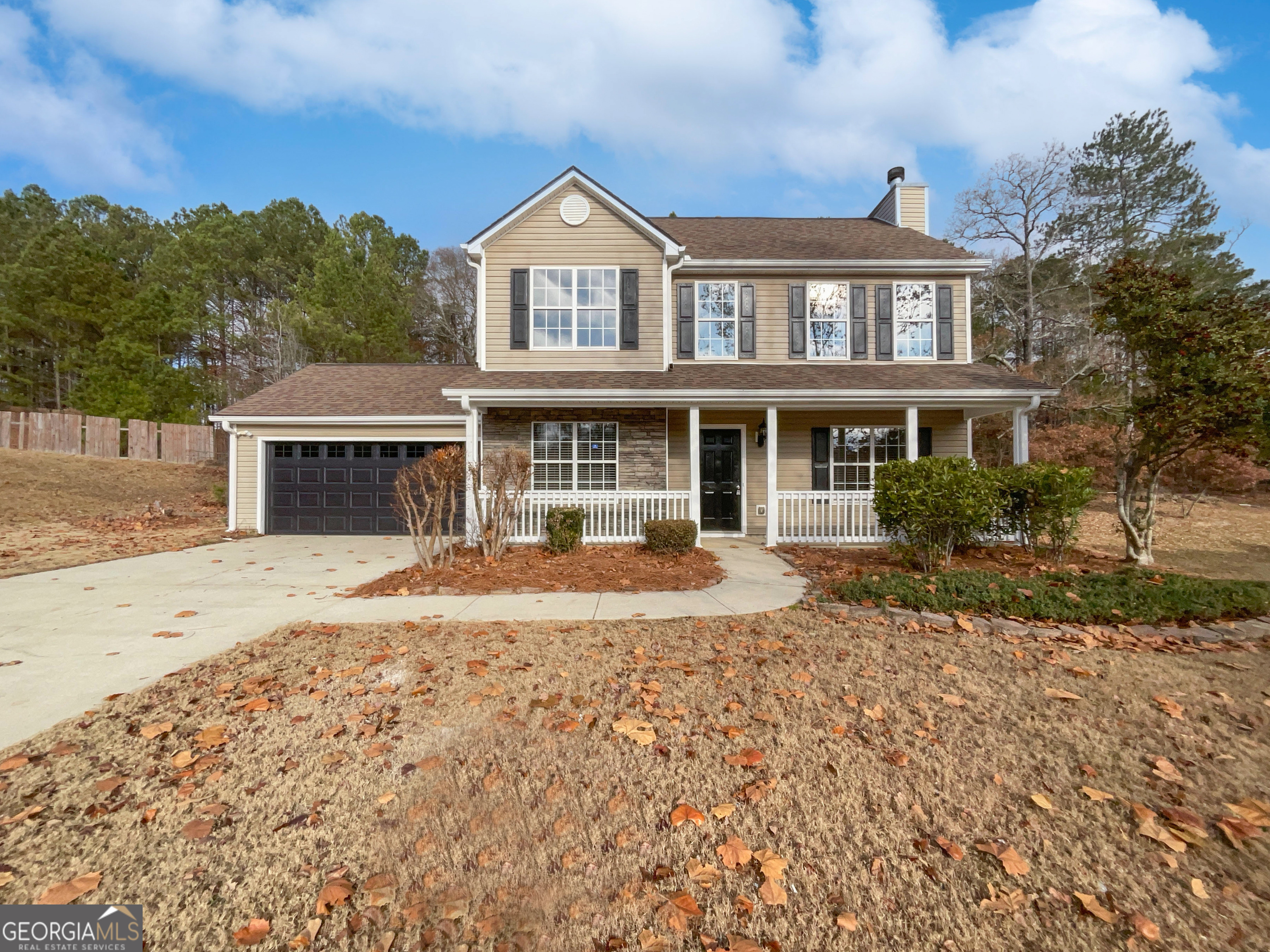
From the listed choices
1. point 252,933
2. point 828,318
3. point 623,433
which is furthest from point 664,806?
point 828,318

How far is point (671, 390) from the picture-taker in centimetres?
967

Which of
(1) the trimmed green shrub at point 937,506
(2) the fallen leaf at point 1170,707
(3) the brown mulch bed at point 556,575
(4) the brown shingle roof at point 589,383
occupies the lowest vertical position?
(2) the fallen leaf at point 1170,707

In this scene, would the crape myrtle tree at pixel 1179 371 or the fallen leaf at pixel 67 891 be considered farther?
the crape myrtle tree at pixel 1179 371

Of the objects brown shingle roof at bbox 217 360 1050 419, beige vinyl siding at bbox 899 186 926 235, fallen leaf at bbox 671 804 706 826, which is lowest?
fallen leaf at bbox 671 804 706 826

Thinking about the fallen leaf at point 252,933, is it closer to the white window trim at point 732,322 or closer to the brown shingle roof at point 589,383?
the brown shingle roof at point 589,383

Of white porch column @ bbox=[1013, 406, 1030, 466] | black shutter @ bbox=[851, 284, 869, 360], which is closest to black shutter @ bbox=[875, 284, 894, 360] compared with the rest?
black shutter @ bbox=[851, 284, 869, 360]

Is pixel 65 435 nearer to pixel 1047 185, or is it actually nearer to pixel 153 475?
pixel 153 475

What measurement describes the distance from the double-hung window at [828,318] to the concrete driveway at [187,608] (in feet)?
17.8

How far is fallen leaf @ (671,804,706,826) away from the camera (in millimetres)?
2396

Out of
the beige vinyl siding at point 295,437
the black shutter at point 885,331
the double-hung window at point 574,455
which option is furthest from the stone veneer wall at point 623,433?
the black shutter at point 885,331

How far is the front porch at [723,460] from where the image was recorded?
32.7 ft

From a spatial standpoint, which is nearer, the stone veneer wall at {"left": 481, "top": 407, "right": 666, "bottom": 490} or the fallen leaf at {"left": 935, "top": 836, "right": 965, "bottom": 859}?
the fallen leaf at {"left": 935, "top": 836, "right": 965, "bottom": 859}

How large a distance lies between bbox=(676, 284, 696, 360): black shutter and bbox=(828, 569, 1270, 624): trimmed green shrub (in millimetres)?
7167

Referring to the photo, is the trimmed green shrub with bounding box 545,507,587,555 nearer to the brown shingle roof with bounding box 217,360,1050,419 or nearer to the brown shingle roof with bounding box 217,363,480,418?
the brown shingle roof with bounding box 217,360,1050,419
